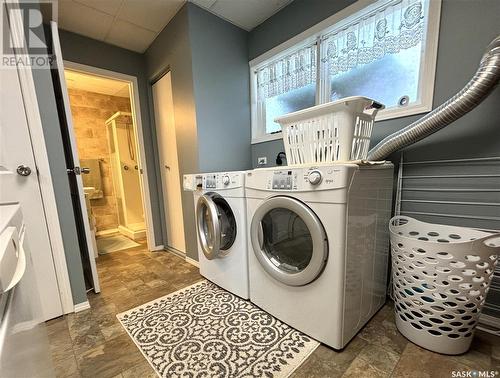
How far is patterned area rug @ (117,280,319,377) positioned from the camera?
0.99m

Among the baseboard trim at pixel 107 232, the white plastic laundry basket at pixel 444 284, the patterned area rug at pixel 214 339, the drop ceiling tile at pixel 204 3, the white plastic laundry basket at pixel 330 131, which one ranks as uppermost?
the drop ceiling tile at pixel 204 3

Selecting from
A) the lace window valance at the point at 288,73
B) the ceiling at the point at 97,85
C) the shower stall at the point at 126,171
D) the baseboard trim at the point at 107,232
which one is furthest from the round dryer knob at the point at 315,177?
the baseboard trim at the point at 107,232

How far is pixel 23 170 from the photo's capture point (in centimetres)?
123

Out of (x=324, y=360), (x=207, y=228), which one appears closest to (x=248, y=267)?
(x=207, y=228)

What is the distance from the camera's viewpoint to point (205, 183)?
1.64m

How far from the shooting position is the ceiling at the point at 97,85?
9.25 ft

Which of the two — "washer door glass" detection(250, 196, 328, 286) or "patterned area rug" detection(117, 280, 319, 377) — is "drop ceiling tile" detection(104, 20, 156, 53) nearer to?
"washer door glass" detection(250, 196, 328, 286)

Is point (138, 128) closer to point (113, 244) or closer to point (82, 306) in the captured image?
point (113, 244)

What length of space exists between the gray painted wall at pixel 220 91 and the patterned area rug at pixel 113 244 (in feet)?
5.85

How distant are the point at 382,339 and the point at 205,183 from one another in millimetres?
1432

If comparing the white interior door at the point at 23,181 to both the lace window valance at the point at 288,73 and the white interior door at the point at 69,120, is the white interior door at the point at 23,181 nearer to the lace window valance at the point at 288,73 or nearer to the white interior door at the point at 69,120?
the white interior door at the point at 69,120

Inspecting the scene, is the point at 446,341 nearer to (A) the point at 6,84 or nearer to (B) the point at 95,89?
(A) the point at 6,84

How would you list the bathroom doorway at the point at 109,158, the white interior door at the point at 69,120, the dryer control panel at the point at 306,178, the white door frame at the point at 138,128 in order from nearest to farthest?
the dryer control panel at the point at 306,178 → the white interior door at the point at 69,120 → the white door frame at the point at 138,128 → the bathroom doorway at the point at 109,158

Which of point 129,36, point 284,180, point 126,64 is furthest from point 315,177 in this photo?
point 126,64
